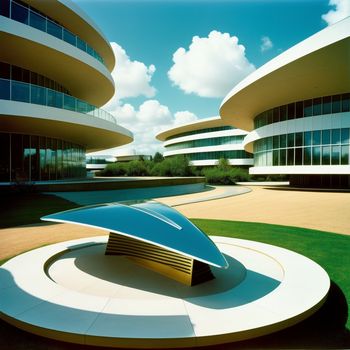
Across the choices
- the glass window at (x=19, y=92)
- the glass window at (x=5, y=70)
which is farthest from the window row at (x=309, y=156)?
the glass window at (x=5, y=70)

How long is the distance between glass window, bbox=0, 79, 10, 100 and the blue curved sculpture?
1540cm

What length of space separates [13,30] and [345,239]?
21101 mm

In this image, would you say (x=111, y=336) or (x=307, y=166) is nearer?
(x=111, y=336)

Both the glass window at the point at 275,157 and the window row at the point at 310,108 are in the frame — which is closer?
the window row at the point at 310,108


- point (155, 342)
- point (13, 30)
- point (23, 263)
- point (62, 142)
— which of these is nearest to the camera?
point (155, 342)

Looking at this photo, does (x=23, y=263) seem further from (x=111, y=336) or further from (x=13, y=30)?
(x=13, y=30)

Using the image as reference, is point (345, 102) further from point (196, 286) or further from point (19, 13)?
point (196, 286)

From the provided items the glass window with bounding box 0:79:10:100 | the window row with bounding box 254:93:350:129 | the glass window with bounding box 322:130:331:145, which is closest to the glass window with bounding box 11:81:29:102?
the glass window with bounding box 0:79:10:100

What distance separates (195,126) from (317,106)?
44113mm

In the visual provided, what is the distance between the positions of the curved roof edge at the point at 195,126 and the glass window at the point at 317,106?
115ft

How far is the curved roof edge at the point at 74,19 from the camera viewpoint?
22.3 meters

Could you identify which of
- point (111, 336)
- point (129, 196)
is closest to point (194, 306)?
point (111, 336)

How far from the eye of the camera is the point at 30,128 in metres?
23.4

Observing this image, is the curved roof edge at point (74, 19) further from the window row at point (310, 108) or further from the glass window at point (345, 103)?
the glass window at point (345, 103)
